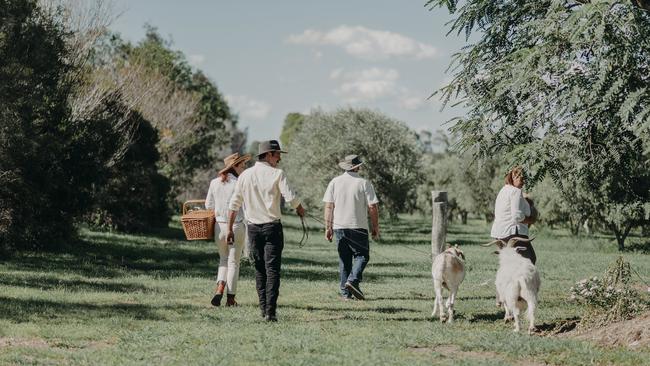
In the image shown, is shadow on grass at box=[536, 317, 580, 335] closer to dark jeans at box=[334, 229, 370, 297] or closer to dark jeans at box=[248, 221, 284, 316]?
dark jeans at box=[334, 229, 370, 297]

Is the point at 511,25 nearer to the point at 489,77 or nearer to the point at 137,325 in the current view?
the point at 489,77

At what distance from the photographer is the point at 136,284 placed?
1414 centimetres

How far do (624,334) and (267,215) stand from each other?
4570mm

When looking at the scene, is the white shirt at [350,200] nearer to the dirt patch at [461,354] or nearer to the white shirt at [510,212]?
the white shirt at [510,212]

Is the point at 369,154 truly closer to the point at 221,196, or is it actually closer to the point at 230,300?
the point at 221,196

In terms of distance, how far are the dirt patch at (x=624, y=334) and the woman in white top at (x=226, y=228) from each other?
4808 millimetres

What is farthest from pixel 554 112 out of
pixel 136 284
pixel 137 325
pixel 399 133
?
pixel 399 133

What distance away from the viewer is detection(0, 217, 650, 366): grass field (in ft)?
25.3

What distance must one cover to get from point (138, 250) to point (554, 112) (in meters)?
15.8

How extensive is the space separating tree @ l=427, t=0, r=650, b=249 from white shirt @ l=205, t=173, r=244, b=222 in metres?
3.50

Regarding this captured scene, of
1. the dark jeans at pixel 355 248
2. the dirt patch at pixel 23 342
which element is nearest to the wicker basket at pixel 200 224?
the dark jeans at pixel 355 248

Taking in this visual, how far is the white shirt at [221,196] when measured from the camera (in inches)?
448

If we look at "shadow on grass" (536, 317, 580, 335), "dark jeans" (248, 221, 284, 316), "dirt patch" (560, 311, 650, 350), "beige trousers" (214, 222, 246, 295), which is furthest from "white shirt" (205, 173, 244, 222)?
"dirt patch" (560, 311, 650, 350)

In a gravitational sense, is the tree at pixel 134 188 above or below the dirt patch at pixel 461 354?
above
